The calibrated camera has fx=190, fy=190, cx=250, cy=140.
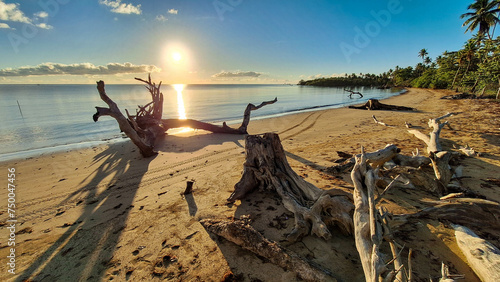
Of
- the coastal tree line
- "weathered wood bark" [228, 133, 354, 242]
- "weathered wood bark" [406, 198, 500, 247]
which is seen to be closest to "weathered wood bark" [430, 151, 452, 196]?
"weathered wood bark" [406, 198, 500, 247]

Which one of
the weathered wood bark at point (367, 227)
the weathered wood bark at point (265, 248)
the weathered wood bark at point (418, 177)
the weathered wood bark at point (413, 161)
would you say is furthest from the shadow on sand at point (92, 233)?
the weathered wood bark at point (413, 161)

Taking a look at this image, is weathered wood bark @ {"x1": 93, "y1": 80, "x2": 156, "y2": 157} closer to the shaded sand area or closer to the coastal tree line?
the shaded sand area

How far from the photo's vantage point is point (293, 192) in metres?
3.93

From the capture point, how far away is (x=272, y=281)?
241 centimetres

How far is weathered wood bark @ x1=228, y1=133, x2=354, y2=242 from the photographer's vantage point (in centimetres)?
302

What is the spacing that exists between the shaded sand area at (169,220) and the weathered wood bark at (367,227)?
50cm

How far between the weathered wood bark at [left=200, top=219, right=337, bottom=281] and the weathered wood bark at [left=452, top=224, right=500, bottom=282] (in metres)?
1.69

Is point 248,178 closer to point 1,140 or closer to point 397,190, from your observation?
point 397,190

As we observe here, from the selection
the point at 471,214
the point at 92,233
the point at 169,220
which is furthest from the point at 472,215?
the point at 92,233

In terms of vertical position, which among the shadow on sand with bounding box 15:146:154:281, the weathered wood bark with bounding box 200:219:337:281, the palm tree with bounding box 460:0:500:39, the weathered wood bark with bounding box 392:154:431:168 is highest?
the palm tree with bounding box 460:0:500:39

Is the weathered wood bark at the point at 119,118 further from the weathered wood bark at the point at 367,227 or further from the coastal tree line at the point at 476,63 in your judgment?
the coastal tree line at the point at 476,63

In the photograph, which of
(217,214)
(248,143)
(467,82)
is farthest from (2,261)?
(467,82)

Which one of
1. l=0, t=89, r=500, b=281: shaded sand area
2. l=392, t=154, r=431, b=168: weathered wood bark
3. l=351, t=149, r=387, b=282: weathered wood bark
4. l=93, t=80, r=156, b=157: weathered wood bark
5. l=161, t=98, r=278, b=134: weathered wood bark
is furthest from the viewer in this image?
l=161, t=98, r=278, b=134: weathered wood bark

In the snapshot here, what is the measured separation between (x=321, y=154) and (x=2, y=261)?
7855 millimetres
